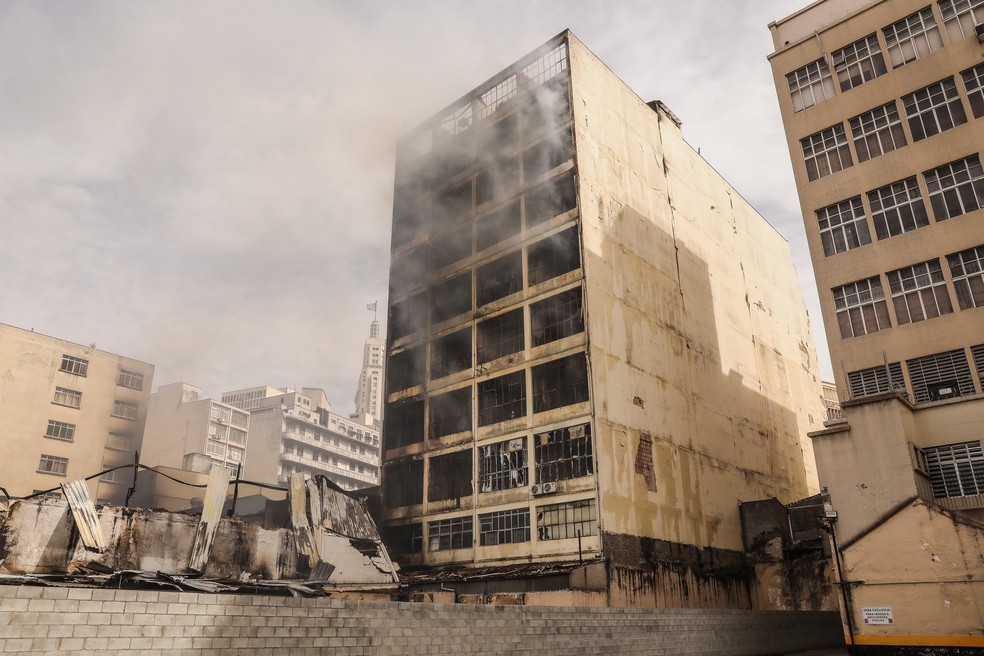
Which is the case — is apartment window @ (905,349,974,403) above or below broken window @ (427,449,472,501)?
above

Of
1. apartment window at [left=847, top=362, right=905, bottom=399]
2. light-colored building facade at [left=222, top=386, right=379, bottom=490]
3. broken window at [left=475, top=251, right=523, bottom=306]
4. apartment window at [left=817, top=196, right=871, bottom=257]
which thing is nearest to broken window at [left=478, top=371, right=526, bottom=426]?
broken window at [left=475, top=251, right=523, bottom=306]

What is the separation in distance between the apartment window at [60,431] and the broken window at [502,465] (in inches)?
1250

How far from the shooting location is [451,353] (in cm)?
3428

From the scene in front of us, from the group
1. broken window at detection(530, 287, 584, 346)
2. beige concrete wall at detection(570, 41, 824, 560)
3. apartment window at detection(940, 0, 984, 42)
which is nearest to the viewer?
apartment window at detection(940, 0, 984, 42)

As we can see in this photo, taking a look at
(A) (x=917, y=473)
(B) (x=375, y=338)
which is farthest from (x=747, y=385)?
(B) (x=375, y=338)

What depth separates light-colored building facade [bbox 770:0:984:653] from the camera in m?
17.7

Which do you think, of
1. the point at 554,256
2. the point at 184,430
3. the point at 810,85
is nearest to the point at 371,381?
the point at 184,430

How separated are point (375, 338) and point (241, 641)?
14762 cm

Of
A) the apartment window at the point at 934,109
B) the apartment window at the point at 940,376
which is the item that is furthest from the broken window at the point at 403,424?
the apartment window at the point at 934,109

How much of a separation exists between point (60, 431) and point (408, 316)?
2679 cm

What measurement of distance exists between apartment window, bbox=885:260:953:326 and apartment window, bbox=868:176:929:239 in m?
1.43

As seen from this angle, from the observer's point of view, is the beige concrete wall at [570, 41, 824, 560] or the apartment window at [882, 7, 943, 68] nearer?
the apartment window at [882, 7, 943, 68]

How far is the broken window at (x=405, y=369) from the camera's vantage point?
115ft

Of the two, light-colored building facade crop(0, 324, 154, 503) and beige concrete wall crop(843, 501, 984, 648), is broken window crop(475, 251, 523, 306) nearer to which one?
beige concrete wall crop(843, 501, 984, 648)
